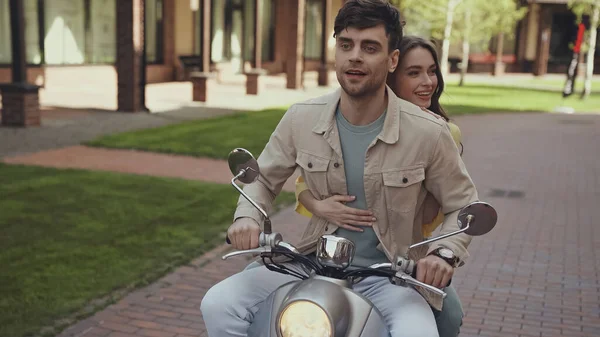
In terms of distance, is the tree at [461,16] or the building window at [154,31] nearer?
the building window at [154,31]

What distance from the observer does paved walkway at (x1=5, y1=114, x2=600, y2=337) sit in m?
5.36

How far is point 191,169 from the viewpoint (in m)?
11.1

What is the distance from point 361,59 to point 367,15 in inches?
6.5

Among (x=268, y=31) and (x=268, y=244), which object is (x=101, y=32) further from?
(x=268, y=244)

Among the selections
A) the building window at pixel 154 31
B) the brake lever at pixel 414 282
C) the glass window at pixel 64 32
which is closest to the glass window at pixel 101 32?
the glass window at pixel 64 32

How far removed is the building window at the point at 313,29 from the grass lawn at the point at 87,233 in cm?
3063

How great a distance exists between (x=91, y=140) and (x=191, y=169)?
3.04 meters

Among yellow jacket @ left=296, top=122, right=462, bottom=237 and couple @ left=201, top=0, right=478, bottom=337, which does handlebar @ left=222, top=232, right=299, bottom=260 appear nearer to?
couple @ left=201, top=0, right=478, bottom=337

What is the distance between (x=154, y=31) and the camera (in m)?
27.9

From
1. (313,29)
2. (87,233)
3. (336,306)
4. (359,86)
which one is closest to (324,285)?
(336,306)

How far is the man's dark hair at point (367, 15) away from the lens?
2.88m

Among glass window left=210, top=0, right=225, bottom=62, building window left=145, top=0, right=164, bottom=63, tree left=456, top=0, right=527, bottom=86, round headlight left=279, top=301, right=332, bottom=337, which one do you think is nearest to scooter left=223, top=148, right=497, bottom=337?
round headlight left=279, top=301, right=332, bottom=337

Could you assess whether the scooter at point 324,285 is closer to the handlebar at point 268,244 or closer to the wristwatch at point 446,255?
the handlebar at point 268,244

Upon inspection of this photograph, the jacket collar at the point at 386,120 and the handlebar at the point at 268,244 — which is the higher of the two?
the jacket collar at the point at 386,120
